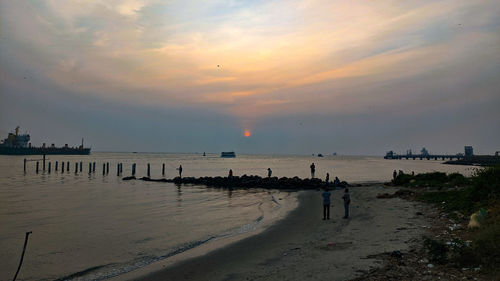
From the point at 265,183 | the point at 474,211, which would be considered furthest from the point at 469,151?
the point at 474,211

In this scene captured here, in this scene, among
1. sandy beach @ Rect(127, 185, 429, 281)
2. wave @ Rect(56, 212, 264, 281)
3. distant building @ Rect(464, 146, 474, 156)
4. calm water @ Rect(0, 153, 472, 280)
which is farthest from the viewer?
distant building @ Rect(464, 146, 474, 156)

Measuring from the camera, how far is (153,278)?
420 inches

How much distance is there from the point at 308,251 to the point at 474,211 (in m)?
9.08

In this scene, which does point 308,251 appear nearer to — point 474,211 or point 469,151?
point 474,211

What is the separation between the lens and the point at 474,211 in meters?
15.4

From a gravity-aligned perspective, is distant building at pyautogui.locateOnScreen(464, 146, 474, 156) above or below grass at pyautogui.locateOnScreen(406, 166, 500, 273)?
above

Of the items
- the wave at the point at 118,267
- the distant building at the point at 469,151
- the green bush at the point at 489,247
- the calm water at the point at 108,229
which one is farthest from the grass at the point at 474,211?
A: the distant building at the point at 469,151

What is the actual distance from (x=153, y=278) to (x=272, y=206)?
18.0 meters

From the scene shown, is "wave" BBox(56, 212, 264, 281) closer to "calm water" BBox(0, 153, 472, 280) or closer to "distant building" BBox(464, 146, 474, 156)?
"calm water" BBox(0, 153, 472, 280)

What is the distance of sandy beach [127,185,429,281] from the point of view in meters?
10.1

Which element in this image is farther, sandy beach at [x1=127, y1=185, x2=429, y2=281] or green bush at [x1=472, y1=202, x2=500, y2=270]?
sandy beach at [x1=127, y1=185, x2=429, y2=281]

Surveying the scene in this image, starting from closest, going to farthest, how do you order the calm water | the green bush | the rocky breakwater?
the green bush, the calm water, the rocky breakwater

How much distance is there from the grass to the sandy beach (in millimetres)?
1857

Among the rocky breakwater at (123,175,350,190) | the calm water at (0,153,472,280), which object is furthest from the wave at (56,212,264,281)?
the rocky breakwater at (123,175,350,190)
